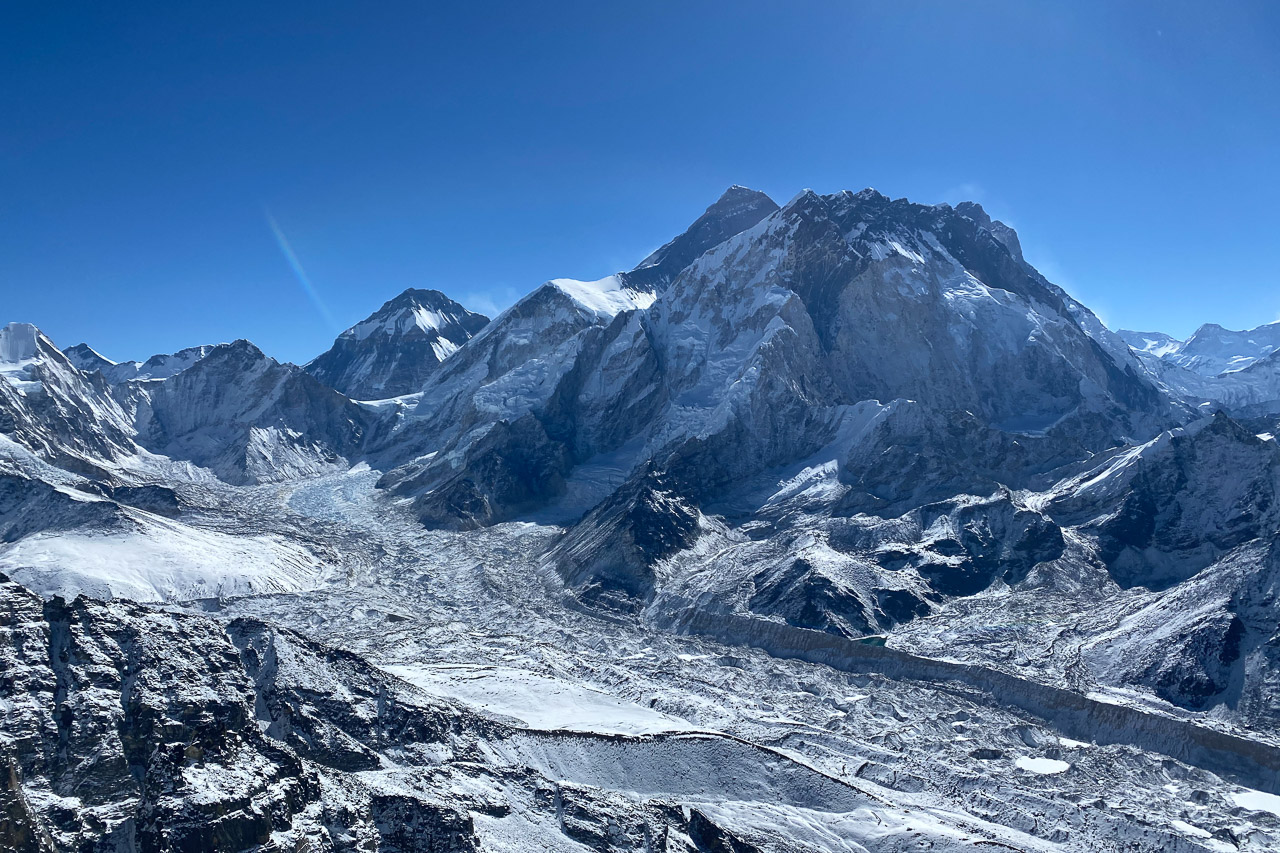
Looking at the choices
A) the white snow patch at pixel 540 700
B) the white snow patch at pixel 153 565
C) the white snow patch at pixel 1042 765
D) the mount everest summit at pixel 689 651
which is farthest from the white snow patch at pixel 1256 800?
the white snow patch at pixel 153 565

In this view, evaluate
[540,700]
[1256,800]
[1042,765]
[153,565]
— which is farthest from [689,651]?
[153,565]

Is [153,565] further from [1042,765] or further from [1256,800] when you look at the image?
[1256,800]

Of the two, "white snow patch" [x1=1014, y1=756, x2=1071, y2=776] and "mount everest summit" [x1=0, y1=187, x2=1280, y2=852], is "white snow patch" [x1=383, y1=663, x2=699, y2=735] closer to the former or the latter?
"mount everest summit" [x1=0, y1=187, x2=1280, y2=852]

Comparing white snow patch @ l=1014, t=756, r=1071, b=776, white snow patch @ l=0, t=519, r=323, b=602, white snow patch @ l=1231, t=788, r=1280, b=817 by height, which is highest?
white snow patch @ l=1231, t=788, r=1280, b=817

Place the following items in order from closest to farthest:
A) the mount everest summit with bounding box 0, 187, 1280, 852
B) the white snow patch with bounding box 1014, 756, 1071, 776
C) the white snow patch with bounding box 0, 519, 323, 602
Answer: the mount everest summit with bounding box 0, 187, 1280, 852, the white snow patch with bounding box 1014, 756, 1071, 776, the white snow patch with bounding box 0, 519, 323, 602

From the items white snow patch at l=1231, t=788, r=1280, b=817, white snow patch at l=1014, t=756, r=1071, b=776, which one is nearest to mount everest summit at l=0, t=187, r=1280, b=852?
white snow patch at l=1014, t=756, r=1071, b=776

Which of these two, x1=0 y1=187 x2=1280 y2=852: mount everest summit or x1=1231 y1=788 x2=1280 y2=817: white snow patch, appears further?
x1=1231 y1=788 x2=1280 y2=817: white snow patch

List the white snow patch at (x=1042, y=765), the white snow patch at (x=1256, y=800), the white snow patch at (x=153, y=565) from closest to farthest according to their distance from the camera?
the white snow patch at (x=1256, y=800) → the white snow patch at (x=1042, y=765) → the white snow patch at (x=153, y=565)

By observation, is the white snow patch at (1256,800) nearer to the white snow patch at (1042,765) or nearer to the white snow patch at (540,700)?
the white snow patch at (1042,765)

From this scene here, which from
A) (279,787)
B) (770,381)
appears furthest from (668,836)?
(770,381)
